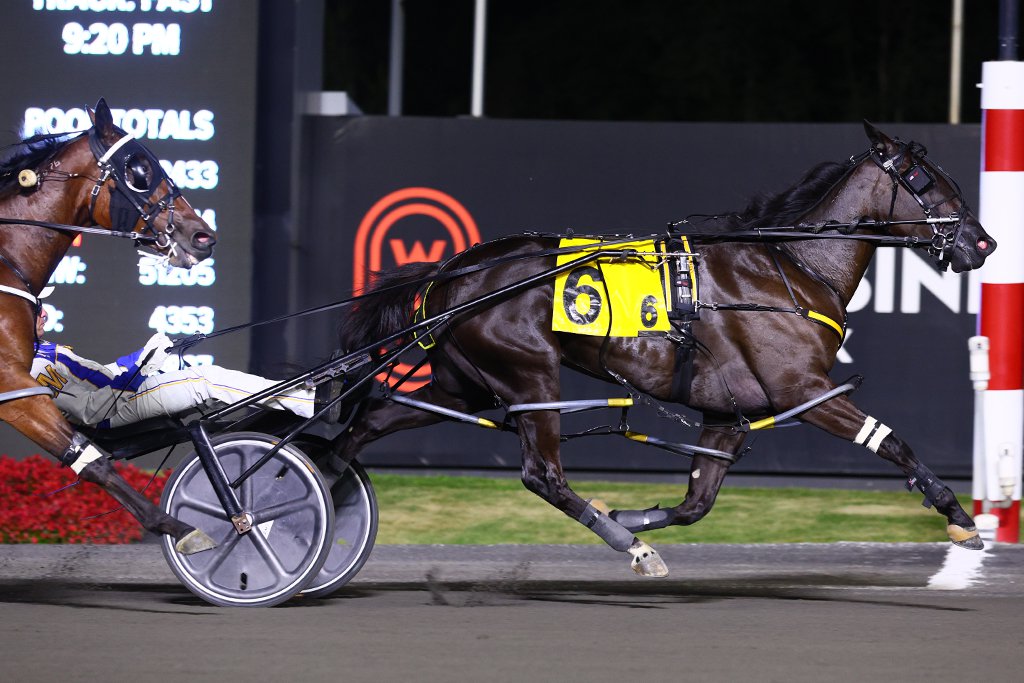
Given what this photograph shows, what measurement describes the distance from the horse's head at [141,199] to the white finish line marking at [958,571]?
3.51m

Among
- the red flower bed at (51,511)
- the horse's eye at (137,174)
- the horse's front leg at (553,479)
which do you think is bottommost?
the red flower bed at (51,511)

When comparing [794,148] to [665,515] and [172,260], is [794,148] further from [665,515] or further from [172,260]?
[172,260]

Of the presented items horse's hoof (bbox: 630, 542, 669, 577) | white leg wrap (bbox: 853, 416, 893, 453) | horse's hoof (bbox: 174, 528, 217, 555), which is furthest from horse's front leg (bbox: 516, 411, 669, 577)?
horse's hoof (bbox: 174, 528, 217, 555)

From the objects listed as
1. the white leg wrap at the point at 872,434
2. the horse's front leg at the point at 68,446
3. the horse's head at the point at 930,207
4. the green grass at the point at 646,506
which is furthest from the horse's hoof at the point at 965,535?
the horse's front leg at the point at 68,446

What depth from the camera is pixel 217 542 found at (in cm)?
570

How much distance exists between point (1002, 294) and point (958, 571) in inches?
63.7

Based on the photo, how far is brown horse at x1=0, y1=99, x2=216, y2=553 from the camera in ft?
17.8

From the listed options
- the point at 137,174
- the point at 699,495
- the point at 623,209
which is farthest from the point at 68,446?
the point at 623,209

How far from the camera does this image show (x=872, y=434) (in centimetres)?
566

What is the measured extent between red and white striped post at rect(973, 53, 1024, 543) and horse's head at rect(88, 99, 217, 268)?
4.14 metres

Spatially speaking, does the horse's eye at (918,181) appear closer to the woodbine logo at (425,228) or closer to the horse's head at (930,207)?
the horse's head at (930,207)

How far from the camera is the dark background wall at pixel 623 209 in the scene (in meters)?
9.03

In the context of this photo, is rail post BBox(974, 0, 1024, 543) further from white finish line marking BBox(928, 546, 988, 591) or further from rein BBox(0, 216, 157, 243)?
rein BBox(0, 216, 157, 243)

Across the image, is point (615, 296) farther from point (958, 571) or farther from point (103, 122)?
point (958, 571)
